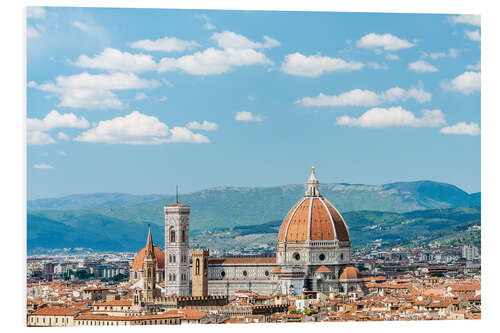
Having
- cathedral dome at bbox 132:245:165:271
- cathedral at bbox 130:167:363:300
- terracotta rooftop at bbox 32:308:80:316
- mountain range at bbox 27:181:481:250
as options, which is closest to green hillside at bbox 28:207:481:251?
mountain range at bbox 27:181:481:250

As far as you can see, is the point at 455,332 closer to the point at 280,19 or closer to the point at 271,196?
the point at 280,19

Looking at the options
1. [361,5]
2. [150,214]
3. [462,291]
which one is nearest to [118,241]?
[150,214]

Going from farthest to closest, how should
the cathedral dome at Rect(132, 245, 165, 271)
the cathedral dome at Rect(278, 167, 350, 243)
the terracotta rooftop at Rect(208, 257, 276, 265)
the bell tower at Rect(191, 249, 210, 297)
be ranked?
the cathedral dome at Rect(132, 245, 165, 271), the cathedral dome at Rect(278, 167, 350, 243), the terracotta rooftop at Rect(208, 257, 276, 265), the bell tower at Rect(191, 249, 210, 297)

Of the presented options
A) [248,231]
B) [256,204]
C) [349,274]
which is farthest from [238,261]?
[256,204]

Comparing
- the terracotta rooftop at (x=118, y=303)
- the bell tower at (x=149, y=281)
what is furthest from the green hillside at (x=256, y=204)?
the terracotta rooftop at (x=118, y=303)

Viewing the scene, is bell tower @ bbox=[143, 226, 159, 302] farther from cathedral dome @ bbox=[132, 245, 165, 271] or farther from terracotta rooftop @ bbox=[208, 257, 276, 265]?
cathedral dome @ bbox=[132, 245, 165, 271]

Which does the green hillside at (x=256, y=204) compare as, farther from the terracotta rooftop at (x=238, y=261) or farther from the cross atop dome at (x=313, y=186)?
the terracotta rooftop at (x=238, y=261)

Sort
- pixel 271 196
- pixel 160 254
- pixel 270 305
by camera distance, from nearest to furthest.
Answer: pixel 270 305
pixel 160 254
pixel 271 196
